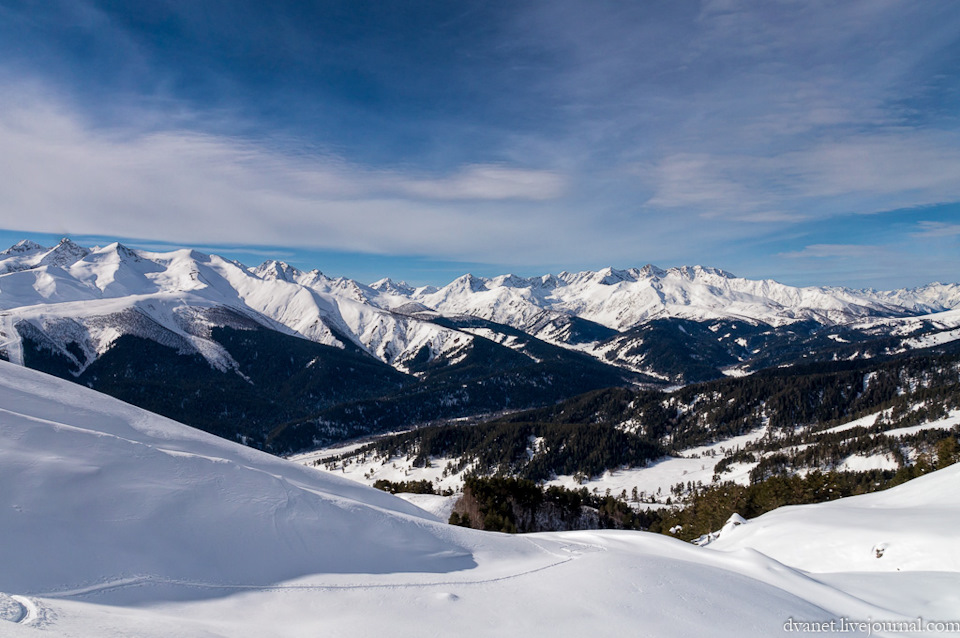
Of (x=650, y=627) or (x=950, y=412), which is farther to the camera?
(x=950, y=412)

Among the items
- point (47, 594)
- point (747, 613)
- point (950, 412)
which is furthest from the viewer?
point (950, 412)

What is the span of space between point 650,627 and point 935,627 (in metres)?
12.6

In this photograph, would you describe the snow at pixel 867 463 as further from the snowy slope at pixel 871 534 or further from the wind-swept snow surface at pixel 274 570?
the wind-swept snow surface at pixel 274 570

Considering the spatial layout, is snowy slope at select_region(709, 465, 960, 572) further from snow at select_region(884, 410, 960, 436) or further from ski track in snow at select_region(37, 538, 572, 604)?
snow at select_region(884, 410, 960, 436)

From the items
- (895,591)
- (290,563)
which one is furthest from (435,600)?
(895,591)

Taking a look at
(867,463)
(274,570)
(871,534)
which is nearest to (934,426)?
(867,463)

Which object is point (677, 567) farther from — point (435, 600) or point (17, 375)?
point (17, 375)

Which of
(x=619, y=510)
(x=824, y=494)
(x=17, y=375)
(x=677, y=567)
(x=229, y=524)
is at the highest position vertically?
(x=17, y=375)

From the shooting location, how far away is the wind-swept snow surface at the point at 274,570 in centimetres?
1274

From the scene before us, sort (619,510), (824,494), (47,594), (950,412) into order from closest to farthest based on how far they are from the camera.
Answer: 1. (47,594)
2. (824,494)
3. (619,510)
4. (950,412)

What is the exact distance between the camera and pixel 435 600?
15.2 m

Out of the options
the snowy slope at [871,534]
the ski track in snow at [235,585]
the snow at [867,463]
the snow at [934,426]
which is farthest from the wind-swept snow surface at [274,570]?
the snow at [934,426]

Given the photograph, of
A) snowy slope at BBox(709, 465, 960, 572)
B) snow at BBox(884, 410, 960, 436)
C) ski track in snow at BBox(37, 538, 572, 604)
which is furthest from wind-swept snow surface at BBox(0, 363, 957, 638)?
snow at BBox(884, 410, 960, 436)

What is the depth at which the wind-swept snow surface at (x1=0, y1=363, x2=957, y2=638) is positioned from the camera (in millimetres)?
12742
